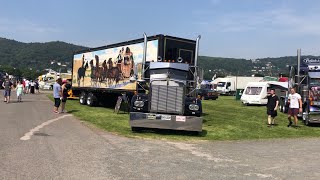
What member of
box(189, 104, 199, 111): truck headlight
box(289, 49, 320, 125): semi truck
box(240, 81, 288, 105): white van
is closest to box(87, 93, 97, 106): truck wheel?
box(289, 49, 320, 125): semi truck

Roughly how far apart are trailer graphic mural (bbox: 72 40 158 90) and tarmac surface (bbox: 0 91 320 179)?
198 inches

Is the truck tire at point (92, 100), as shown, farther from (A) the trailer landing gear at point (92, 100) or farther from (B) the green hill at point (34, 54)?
(B) the green hill at point (34, 54)

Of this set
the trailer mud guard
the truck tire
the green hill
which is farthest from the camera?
the green hill

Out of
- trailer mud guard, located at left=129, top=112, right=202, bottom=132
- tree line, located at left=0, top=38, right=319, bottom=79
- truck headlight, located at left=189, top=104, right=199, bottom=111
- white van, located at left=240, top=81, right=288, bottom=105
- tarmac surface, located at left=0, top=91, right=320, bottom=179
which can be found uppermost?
tree line, located at left=0, top=38, right=319, bottom=79

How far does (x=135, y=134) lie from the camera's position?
43.9 feet

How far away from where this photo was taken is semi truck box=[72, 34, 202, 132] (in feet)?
44.1

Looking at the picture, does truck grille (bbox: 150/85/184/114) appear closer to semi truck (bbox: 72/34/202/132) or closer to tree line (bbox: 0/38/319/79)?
semi truck (bbox: 72/34/202/132)

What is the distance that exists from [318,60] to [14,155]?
1689 centimetres

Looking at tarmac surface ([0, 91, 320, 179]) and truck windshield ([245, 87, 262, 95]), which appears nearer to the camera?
tarmac surface ([0, 91, 320, 179])

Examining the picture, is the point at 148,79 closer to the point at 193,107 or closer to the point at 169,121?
the point at 193,107

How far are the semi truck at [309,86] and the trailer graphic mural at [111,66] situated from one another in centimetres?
747

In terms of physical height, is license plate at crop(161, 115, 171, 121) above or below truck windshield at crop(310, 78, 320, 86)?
below

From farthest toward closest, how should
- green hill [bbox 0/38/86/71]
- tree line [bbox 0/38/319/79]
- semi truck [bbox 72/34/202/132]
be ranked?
green hill [bbox 0/38/86/71] < tree line [bbox 0/38/319/79] < semi truck [bbox 72/34/202/132]

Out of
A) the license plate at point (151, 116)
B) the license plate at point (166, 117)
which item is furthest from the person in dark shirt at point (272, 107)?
the license plate at point (151, 116)
